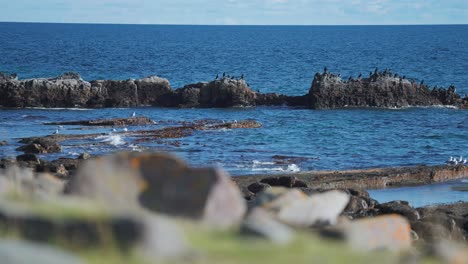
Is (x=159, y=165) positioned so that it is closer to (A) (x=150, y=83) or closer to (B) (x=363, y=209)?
(B) (x=363, y=209)

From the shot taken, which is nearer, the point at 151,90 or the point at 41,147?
the point at 41,147

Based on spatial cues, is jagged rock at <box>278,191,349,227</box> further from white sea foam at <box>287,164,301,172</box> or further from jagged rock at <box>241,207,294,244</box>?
white sea foam at <box>287,164,301,172</box>

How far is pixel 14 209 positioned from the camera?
25.8 feet

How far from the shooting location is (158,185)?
29.0 feet

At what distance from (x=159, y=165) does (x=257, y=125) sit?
42570mm

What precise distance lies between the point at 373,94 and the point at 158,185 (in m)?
56.0

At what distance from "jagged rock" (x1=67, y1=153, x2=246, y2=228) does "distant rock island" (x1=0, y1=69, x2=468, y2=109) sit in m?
53.6

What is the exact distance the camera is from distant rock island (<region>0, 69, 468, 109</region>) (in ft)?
203

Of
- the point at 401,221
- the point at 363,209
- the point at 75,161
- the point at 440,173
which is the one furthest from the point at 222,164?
the point at 401,221

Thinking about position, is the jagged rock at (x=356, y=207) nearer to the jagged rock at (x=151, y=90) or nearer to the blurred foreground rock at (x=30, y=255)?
the blurred foreground rock at (x=30, y=255)

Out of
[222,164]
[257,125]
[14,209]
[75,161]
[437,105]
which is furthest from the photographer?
[437,105]

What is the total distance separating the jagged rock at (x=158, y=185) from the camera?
8.49 meters

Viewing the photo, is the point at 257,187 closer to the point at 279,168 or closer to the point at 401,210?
the point at 401,210

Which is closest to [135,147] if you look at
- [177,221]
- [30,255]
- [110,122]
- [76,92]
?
[110,122]
